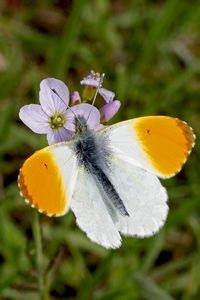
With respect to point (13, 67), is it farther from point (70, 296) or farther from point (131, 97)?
point (70, 296)

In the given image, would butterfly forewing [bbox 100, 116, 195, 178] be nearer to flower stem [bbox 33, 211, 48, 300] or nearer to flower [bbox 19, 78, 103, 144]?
flower [bbox 19, 78, 103, 144]

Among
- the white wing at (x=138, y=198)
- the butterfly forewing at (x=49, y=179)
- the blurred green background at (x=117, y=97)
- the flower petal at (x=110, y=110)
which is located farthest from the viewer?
the blurred green background at (x=117, y=97)

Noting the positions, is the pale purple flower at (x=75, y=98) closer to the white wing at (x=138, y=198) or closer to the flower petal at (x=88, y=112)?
the flower petal at (x=88, y=112)

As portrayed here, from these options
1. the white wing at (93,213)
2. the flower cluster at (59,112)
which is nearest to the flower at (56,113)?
the flower cluster at (59,112)

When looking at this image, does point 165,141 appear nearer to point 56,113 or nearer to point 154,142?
point 154,142

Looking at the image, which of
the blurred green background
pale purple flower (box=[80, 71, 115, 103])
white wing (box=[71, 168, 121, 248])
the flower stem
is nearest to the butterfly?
white wing (box=[71, 168, 121, 248])

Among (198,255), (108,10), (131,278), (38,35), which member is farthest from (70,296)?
(108,10)

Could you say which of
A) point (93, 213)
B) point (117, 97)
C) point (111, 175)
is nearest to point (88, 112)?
point (111, 175)
